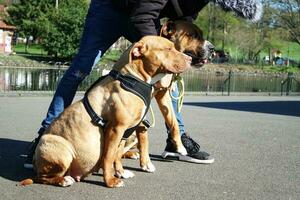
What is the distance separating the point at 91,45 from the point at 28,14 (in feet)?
191

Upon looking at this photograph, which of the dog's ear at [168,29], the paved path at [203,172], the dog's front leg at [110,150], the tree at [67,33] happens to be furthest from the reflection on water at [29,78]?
the tree at [67,33]

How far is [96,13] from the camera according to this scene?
17.8ft

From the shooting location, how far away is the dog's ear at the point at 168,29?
17.3 ft

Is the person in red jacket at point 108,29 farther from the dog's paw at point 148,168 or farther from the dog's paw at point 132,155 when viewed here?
the dog's paw at point 148,168

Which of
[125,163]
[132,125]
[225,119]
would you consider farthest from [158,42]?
[225,119]

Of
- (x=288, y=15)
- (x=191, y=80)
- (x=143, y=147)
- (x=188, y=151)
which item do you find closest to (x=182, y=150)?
(x=188, y=151)

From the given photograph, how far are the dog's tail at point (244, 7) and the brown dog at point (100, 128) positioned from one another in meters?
0.94

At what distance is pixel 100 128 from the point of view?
4359 millimetres

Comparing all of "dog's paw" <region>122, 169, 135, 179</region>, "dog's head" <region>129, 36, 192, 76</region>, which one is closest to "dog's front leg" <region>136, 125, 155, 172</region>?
"dog's paw" <region>122, 169, 135, 179</region>

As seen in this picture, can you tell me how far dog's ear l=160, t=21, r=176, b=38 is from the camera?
17.3ft

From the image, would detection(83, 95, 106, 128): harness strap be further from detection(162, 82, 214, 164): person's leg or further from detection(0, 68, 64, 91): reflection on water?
detection(0, 68, 64, 91): reflection on water

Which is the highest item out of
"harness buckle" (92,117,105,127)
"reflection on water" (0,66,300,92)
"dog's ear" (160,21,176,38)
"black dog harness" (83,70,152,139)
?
"dog's ear" (160,21,176,38)

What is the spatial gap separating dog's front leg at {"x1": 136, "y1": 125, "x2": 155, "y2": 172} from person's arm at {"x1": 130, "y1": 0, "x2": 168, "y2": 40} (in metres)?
0.97

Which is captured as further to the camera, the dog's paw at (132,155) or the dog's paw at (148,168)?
the dog's paw at (132,155)
